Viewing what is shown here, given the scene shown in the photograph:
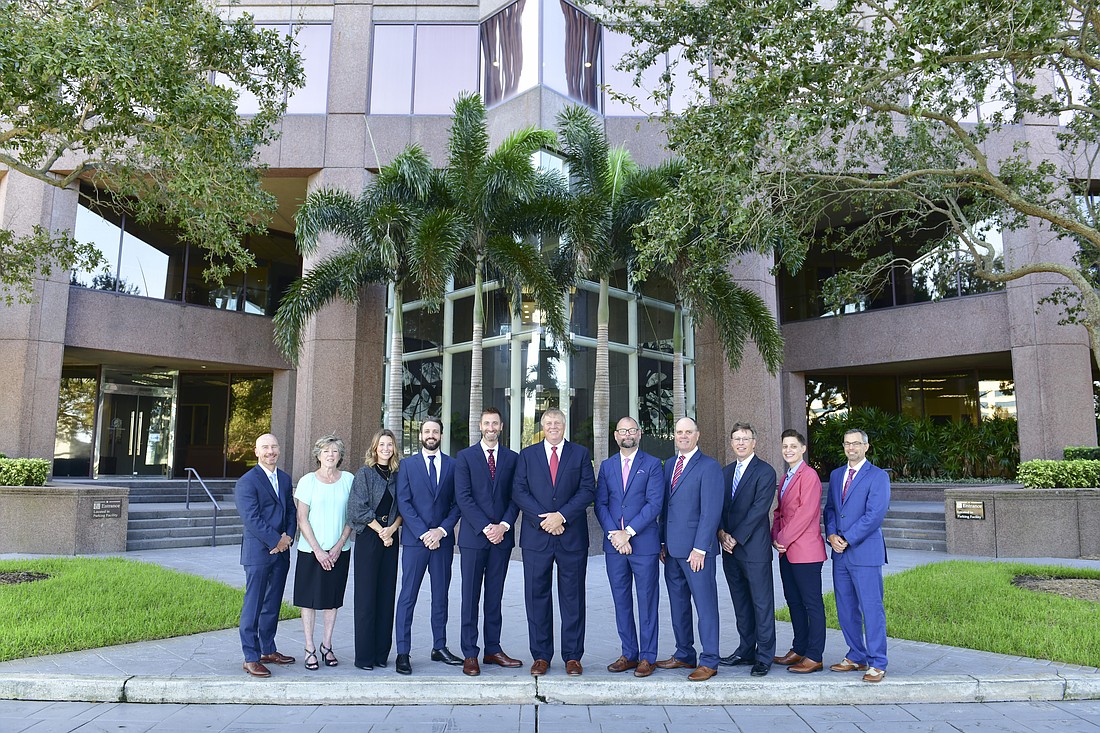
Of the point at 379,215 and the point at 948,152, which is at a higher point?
the point at 948,152

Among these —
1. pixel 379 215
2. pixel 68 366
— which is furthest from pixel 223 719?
pixel 68 366

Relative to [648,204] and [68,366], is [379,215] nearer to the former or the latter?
[648,204]

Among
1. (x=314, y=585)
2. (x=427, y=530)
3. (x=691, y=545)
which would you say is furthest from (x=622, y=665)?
(x=314, y=585)

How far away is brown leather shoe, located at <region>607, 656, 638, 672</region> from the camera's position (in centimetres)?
588

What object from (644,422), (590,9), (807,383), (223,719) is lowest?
(223,719)

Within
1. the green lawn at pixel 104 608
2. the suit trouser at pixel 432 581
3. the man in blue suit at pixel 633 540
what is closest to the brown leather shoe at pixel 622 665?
the man in blue suit at pixel 633 540

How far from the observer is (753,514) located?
5.92 metres

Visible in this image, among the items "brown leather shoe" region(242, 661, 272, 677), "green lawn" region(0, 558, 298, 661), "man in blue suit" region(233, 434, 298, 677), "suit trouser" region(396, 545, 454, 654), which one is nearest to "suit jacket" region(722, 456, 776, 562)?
"suit trouser" region(396, 545, 454, 654)

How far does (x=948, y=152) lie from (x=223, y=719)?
13.1 metres

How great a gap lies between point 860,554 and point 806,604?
59 centimetres

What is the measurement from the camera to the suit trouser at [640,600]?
5910mm

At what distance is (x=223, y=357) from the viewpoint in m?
20.8

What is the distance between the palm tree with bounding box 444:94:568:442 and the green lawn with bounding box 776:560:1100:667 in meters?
6.66

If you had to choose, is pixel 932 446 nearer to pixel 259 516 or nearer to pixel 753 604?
pixel 753 604
